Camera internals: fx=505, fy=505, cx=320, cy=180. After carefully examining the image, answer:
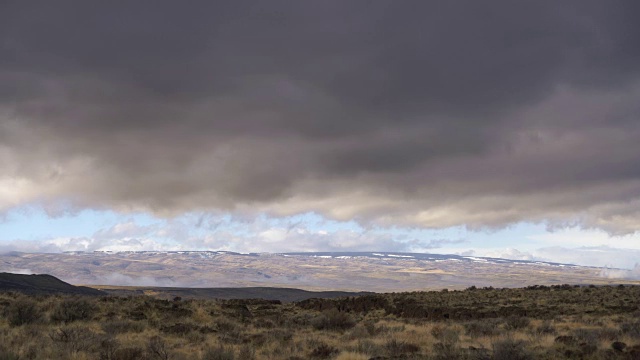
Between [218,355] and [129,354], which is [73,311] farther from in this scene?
[218,355]

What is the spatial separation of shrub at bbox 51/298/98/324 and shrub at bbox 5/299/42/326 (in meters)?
0.96

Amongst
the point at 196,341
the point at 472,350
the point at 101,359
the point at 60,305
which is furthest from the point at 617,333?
the point at 60,305

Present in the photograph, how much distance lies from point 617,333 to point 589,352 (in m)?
5.60

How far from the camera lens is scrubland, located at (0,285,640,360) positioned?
52.0 ft

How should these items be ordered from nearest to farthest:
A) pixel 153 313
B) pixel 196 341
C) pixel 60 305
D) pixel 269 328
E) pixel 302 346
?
pixel 302 346 < pixel 196 341 < pixel 269 328 < pixel 60 305 < pixel 153 313

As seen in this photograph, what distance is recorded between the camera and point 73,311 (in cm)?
2958

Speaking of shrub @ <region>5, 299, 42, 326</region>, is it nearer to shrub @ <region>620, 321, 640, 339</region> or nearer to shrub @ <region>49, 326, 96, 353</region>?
shrub @ <region>49, 326, 96, 353</region>

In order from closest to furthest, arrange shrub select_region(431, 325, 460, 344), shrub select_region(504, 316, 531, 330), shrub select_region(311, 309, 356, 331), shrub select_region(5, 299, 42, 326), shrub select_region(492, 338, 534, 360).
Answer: shrub select_region(492, 338, 534, 360), shrub select_region(431, 325, 460, 344), shrub select_region(504, 316, 531, 330), shrub select_region(5, 299, 42, 326), shrub select_region(311, 309, 356, 331)

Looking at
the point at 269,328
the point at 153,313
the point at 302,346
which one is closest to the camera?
the point at 302,346

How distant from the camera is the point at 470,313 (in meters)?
34.2

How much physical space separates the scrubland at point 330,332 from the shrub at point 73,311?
71mm

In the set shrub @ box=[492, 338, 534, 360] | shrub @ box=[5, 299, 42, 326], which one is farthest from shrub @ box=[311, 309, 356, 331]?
→ shrub @ box=[5, 299, 42, 326]

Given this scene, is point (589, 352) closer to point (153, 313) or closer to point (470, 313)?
point (470, 313)

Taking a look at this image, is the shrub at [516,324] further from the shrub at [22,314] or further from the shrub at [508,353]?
the shrub at [22,314]
